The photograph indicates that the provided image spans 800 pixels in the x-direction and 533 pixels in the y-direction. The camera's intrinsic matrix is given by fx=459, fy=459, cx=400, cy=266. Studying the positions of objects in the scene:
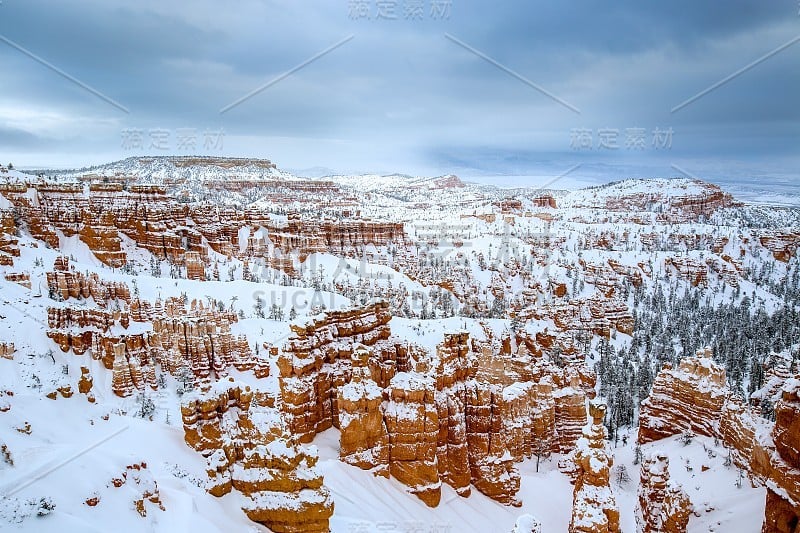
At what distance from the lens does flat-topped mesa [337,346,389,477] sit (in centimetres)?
1316

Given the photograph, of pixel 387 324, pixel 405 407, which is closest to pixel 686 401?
pixel 387 324

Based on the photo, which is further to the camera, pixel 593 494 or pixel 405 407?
pixel 405 407

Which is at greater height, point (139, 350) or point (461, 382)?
point (461, 382)

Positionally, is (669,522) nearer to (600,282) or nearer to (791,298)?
(600,282)

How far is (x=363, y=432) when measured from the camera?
13234 mm

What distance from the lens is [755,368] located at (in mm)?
38875

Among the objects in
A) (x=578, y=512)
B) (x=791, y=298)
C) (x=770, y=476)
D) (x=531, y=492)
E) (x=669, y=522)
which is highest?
(x=770, y=476)

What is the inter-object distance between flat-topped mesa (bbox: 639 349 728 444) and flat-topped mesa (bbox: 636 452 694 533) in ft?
20.6

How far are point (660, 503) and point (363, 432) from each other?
8.68 metres

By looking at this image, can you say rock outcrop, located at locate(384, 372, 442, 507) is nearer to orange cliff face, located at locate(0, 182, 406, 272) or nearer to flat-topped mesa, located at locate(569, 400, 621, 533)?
flat-topped mesa, located at locate(569, 400, 621, 533)

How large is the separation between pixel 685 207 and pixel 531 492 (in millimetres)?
174017

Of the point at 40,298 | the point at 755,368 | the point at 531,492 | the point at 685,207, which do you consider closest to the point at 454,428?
the point at 531,492

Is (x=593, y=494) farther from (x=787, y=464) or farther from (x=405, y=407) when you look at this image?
(x=405, y=407)

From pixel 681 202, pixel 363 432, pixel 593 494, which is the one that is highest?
pixel 681 202
